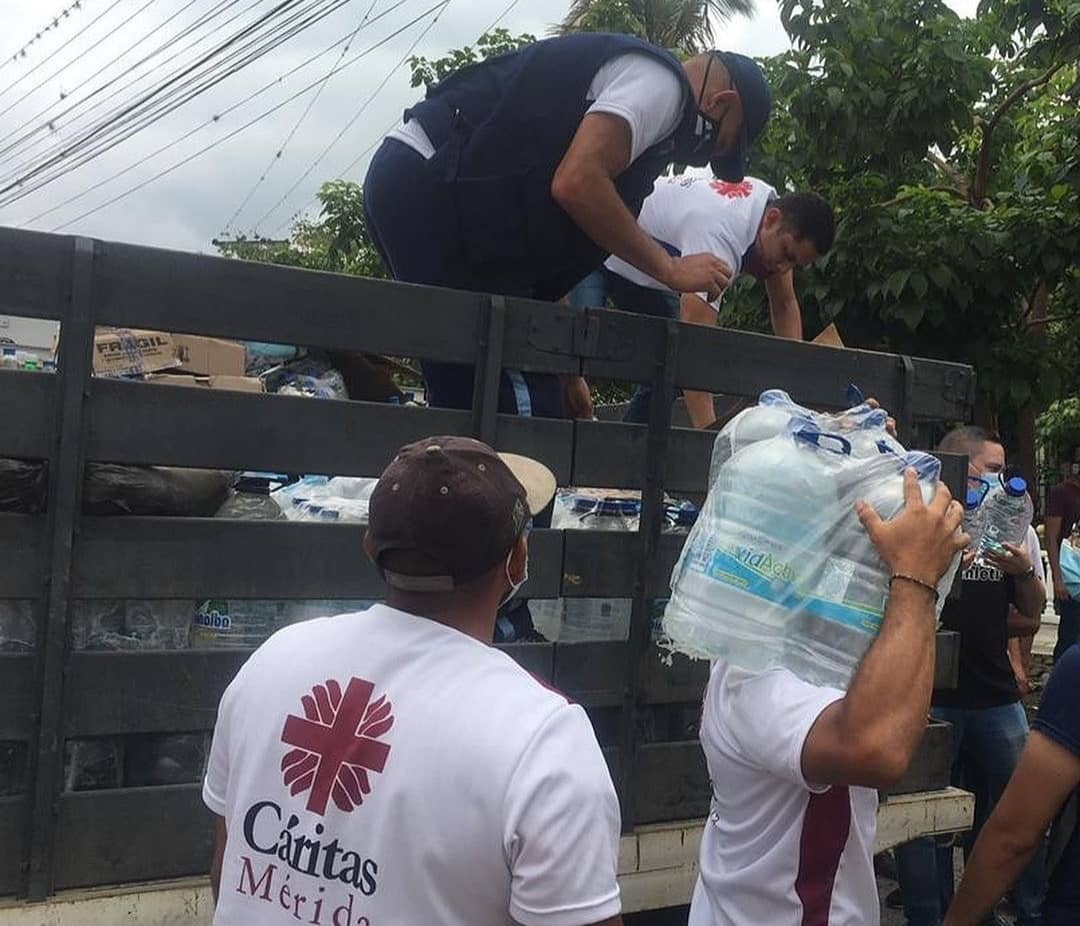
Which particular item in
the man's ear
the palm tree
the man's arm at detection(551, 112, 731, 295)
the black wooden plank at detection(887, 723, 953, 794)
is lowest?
the black wooden plank at detection(887, 723, 953, 794)

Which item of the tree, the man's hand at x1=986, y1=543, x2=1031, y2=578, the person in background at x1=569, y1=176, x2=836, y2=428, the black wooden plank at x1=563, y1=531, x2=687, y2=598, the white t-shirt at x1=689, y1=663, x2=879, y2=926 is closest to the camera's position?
the white t-shirt at x1=689, y1=663, x2=879, y2=926

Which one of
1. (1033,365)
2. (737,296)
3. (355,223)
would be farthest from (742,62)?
(355,223)

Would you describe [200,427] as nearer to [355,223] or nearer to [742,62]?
[742,62]

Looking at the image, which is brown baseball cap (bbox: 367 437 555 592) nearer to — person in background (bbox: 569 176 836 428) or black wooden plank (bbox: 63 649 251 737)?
black wooden plank (bbox: 63 649 251 737)

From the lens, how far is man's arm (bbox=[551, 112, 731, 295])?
2523 mm

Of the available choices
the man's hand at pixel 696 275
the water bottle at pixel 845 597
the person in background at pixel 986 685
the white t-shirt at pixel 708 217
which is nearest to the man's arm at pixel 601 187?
the man's hand at pixel 696 275

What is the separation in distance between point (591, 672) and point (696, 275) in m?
1.01

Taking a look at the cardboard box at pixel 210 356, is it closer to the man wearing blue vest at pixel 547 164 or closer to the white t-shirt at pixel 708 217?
the man wearing blue vest at pixel 547 164

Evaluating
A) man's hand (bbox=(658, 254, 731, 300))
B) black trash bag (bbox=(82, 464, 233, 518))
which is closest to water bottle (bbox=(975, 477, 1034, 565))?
man's hand (bbox=(658, 254, 731, 300))

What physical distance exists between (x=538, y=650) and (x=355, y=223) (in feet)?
43.9

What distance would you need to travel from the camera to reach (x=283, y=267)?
83.7 inches

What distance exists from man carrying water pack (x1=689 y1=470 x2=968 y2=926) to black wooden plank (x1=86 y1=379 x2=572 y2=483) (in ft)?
2.55

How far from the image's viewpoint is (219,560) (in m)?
2.07

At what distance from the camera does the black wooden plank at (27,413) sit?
74.2 inches
